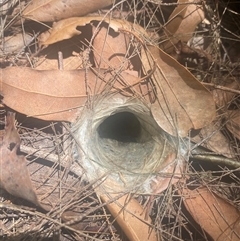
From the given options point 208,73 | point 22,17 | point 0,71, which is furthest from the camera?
point 208,73

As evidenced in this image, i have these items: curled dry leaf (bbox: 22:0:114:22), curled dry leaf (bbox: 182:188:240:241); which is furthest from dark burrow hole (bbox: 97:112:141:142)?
curled dry leaf (bbox: 22:0:114:22)

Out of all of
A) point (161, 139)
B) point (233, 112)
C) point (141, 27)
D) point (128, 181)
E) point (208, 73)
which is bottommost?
point (128, 181)

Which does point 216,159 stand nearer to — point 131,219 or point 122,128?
point 131,219

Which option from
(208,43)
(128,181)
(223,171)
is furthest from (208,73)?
(128,181)

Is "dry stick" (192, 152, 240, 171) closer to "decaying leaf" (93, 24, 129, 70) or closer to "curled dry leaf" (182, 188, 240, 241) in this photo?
"curled dry leaf" (182, 188, 240, 241)

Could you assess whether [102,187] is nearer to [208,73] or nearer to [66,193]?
[66,193]

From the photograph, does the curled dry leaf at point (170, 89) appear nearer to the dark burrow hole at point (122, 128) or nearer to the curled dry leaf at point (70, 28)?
the curled dry leaf at point (70, 28)

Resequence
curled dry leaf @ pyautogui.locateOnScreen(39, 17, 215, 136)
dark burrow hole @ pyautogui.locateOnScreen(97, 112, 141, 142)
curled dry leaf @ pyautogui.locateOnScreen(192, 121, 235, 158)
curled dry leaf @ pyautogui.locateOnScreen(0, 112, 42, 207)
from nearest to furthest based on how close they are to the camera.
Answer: curled dry leaf @ pyautogui.locateOnScreen(0, 112, 42, 207) → curled dry leaf @ pyautogui.locateOnScreen(39, 17, 215, 136) → curled dry leaf @ pyautogui.locateOnScreen(192, 121, 235, 158) → dark burrow hole @ pyautogui.locateOnScreen(97, 112, 141, 142)

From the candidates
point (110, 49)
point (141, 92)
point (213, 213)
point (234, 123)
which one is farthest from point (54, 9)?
point (213, 213)
